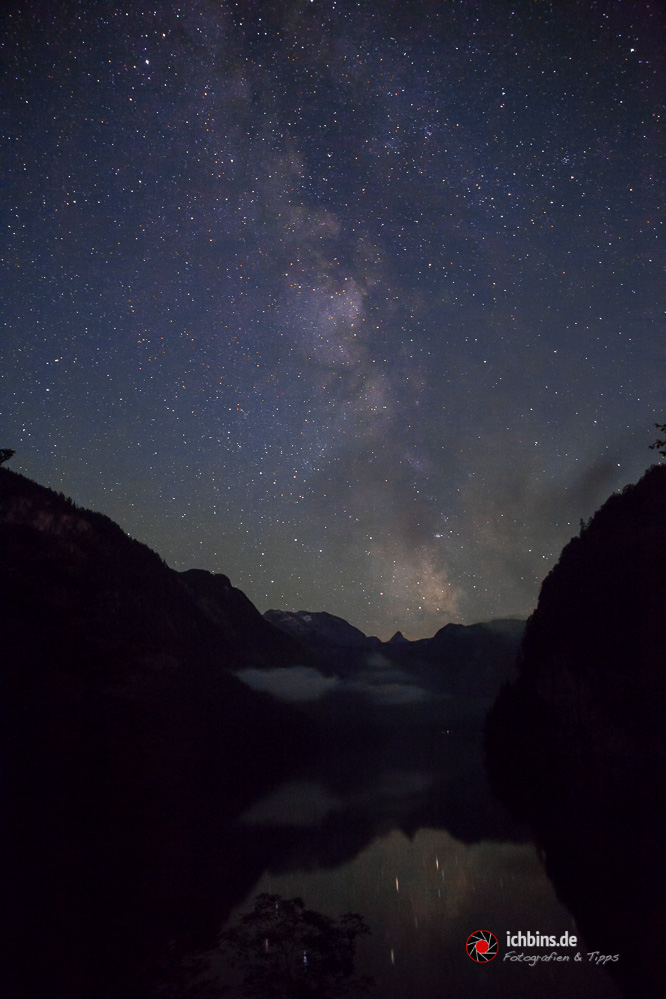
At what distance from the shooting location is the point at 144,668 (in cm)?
9406

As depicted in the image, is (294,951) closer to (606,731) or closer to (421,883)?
(421,883)

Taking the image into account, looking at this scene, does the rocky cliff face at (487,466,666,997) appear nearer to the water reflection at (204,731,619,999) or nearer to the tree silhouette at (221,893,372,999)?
the water reflection at (204,731,619,999)

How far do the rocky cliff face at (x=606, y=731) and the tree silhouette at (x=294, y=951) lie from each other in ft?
27.2

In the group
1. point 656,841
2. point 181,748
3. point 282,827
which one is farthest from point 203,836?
point 181,748

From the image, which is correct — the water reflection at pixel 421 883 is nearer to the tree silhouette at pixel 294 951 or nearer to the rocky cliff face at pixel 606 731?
the tree silhouette at pixel 294 951

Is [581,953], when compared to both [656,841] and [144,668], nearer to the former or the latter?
[656,841]

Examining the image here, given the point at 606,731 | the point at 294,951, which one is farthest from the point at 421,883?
the point at 606,731

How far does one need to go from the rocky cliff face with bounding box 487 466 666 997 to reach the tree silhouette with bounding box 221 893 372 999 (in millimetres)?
8290

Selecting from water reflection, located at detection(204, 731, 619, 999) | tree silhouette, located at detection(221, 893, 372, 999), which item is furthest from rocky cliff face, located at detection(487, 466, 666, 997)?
tree silhouette, located at detection(221, 893, 372, 999)

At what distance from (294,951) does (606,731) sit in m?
37.4

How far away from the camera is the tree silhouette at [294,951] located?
42.2ft

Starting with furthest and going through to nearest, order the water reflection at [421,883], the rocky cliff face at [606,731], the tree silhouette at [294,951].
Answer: the rocky cliff face at [606,731]
the water reflection at [421,883]
the tree silhouette at [294,951]

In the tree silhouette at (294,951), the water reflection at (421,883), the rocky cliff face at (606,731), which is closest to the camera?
the tree silhouette at (294,951)

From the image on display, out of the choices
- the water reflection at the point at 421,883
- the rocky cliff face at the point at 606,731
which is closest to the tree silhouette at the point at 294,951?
the water reflection at the point at 421,883
